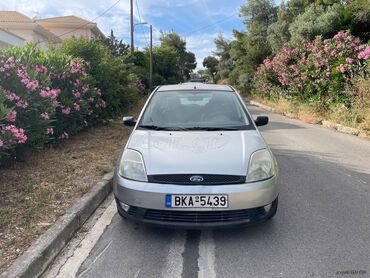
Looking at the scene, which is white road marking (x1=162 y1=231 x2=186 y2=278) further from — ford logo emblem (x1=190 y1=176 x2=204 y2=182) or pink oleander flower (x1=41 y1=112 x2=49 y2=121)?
pink oleander flower (x1=41 y1=112 x2=49 y2=121)

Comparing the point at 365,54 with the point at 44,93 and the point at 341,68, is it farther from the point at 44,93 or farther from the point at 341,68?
the point at 44,93

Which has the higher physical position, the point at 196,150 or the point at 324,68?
the point at 324,68

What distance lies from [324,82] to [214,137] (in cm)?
1102

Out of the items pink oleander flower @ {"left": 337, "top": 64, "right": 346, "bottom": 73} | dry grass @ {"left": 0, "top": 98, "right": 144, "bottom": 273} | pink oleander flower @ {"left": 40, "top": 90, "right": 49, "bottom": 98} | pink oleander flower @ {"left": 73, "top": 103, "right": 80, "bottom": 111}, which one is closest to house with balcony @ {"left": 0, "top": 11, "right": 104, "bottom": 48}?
pink oleander flower @ {"left": 73, "top": 103, "right": 80, "bottom": 111}

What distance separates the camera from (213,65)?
69500 millimetres

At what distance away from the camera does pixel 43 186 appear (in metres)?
5.00

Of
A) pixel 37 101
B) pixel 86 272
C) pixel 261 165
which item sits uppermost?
pixel 37 101

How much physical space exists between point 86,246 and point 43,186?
165 cm

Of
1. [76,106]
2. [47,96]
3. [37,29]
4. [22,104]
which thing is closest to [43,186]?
[22,104]

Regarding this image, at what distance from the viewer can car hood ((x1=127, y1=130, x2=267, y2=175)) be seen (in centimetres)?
363

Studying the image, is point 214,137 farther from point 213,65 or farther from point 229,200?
point 213,65

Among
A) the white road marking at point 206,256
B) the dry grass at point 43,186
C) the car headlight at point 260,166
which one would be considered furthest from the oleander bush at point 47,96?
the car headlight at point 260,166

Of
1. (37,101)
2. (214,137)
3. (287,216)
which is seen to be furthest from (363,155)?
(37,101)

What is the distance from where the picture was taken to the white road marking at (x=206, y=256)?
3.20 meters
